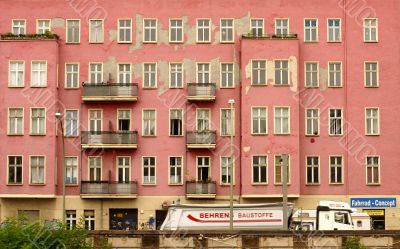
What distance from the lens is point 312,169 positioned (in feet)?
216

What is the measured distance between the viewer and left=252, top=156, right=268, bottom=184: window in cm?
6456

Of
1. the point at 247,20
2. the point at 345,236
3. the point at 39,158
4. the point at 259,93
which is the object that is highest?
the point at 247,20

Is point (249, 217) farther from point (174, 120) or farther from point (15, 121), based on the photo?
point (15, 121)

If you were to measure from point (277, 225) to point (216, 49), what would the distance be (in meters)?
17.2

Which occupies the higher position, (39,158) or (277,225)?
(39,158)

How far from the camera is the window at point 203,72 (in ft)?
Result: 218

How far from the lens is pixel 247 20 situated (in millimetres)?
66688

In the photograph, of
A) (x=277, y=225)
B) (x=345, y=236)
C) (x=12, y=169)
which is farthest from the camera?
(x=12, y=169)

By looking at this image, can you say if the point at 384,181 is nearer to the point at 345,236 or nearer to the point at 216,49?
the point at 216,49

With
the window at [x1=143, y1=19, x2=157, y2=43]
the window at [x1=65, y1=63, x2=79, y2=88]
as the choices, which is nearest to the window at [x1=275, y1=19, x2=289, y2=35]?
the window at [x1=143, y1=19, x2=157, y2=43]

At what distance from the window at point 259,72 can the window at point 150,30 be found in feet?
24.2

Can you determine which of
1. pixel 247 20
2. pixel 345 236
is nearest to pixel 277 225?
pixel 345 236

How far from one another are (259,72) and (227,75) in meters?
2.46

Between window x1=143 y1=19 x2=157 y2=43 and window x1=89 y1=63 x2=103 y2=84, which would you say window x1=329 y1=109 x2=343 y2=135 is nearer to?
window x1=143 y1=19 x2=157 y2=43
